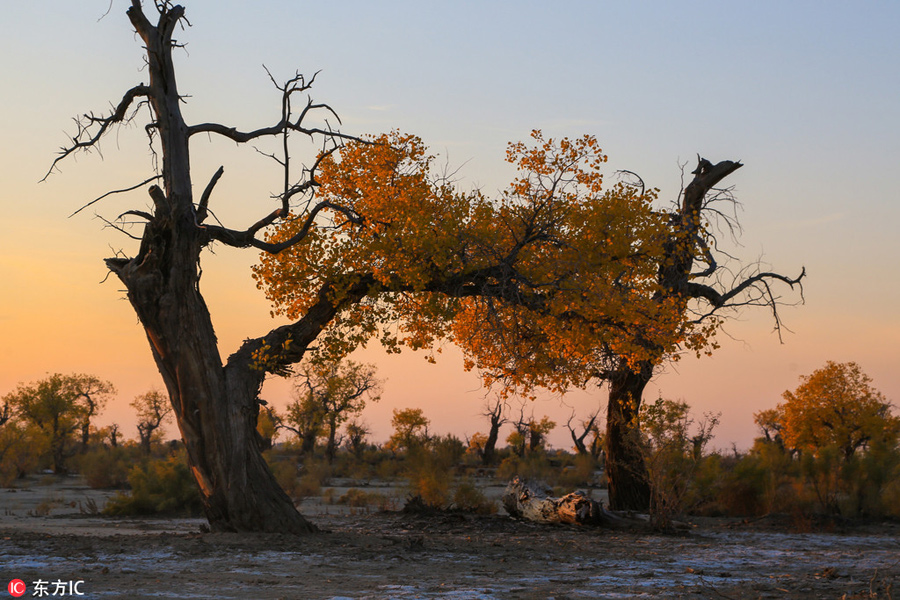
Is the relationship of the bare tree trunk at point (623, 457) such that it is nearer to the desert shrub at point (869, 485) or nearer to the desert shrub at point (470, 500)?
the desert shrub at point (470, 500)

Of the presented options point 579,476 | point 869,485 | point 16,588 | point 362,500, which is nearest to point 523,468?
point 579,476

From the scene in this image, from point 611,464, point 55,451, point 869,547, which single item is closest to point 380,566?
point 869,547

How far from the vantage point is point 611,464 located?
19.8 m

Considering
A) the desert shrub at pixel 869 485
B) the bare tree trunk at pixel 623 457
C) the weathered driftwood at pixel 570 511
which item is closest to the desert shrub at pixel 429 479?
the weathered driftwood at pixel 570 511

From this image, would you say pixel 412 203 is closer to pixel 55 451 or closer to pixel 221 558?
pixel 221 558

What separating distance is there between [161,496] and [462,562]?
38.2 ft

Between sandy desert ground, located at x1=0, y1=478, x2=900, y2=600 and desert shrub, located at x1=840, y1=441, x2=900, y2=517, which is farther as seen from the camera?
desert shrub, located at x1=840, y1=441, x2=900, y2=517

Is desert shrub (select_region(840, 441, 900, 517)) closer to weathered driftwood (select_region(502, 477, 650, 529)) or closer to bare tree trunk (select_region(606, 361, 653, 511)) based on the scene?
bare tree trunk (select_region(606, 361, 653, 511))

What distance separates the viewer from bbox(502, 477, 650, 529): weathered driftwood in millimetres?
16109

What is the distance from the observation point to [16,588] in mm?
8211

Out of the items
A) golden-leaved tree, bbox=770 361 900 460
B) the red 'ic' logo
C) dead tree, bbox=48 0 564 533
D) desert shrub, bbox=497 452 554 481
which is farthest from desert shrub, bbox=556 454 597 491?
the red 'ic' logo

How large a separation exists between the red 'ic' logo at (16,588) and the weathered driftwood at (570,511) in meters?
10.1

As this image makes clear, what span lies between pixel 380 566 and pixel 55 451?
3288 centimetres

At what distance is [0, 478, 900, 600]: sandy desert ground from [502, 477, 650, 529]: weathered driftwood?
0.30 m
